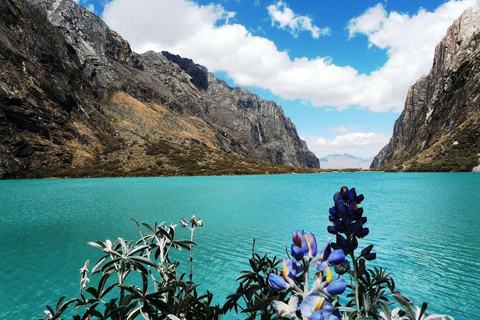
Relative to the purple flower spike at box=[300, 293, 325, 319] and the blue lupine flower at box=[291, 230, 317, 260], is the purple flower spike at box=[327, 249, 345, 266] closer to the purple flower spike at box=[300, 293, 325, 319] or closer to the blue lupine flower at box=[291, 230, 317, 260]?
the blue lupine flower at box=[291, 230, 317, 260]

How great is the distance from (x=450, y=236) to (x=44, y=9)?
26772 cm

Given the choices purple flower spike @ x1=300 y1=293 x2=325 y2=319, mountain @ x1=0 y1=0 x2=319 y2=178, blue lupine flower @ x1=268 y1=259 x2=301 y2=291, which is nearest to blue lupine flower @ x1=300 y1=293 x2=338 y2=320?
purple flower spike @ x1=300 y1=293 x2=325 y2=319

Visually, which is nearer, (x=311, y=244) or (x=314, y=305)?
(x=314, y=305)

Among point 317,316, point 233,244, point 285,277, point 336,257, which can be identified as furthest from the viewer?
point 233,244

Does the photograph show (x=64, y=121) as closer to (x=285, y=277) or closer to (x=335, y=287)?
(x=285, y=277)

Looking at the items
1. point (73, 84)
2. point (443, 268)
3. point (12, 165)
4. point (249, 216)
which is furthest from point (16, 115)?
point (443, 268)

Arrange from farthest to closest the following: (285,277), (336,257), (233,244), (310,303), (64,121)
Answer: (64,121) → (233,244) → (285,277) → (336,257) → (310,303)

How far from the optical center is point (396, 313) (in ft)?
9.84

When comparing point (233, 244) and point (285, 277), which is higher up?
point (285, 277)

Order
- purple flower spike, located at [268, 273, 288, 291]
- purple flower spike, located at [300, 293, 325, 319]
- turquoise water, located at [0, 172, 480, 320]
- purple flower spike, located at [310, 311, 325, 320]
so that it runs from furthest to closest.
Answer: turquoise water, located at [0, 172, 480, 320] → purple flower spike, located at [268, 273, 288, 291] → purple flower spike, located at [300, 293, 325, 319] → purple flower spike, located at [310, 311, 325, 320]

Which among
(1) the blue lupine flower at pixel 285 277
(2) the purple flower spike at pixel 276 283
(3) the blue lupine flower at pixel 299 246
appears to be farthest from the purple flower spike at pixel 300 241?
(2) the purple flower spike at pixel 276 283

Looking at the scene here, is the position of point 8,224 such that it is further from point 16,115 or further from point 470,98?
point 470,98

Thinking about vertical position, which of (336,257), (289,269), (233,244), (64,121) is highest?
(64,121)

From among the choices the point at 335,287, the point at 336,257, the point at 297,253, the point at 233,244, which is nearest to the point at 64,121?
the point at 233,244
